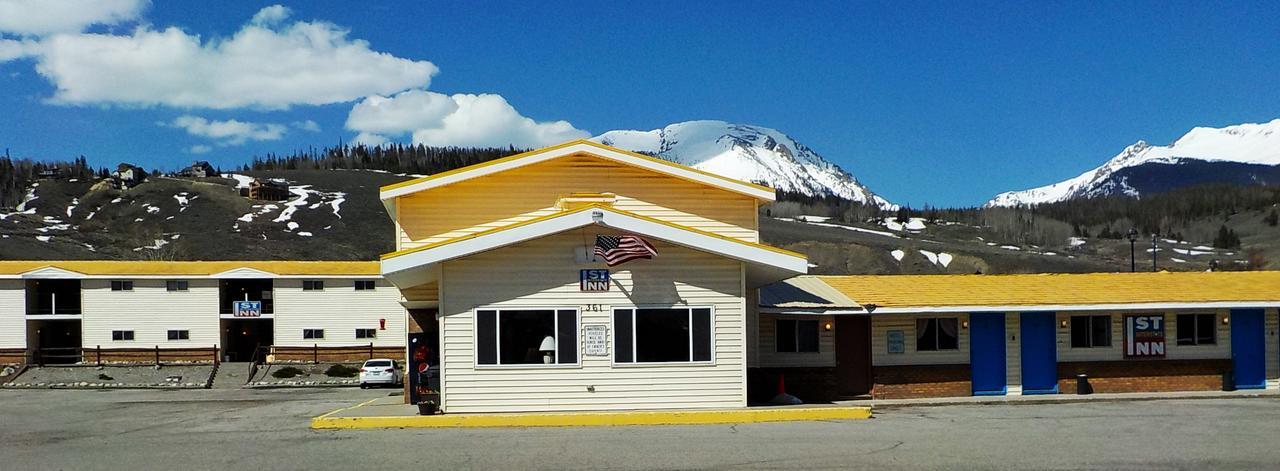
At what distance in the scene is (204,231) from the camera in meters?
103

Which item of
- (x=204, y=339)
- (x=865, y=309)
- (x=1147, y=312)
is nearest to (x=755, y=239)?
(x=865, y=309)

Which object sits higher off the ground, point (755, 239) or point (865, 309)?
point (755, 239)

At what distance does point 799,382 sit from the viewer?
22766mm

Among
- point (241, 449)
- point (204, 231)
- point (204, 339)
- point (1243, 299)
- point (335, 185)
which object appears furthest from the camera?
point (335, 185)

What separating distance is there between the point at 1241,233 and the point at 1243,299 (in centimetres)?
15825

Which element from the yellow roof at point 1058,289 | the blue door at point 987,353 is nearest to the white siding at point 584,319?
the yellow roof at point 1058,289

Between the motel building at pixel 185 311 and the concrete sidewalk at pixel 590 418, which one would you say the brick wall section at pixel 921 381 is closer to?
the concrete sidewalk at pixel 590 418

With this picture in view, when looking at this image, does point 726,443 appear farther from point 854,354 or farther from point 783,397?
point 854,354

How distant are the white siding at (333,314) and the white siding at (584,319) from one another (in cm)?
2546

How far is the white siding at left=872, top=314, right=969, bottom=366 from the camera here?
Result: 75.3ft

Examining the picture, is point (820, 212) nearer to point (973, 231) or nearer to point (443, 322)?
point (973, 231)

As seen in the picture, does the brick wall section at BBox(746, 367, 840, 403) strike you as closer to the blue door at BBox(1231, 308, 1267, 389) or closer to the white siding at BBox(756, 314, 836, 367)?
the white siding at BBox(756, 314, 836, 367)

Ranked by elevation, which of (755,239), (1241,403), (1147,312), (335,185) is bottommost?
(1241,403)

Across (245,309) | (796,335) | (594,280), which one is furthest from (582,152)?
(245,309)
